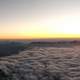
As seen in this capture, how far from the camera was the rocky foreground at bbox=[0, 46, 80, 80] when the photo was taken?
3639 mm

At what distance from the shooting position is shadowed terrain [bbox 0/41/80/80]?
3640mm

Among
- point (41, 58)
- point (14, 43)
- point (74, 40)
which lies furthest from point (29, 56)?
point (74, 40)

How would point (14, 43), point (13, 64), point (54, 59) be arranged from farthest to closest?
Result: point (14, 43) → point (54, 59) → point (13, 64)

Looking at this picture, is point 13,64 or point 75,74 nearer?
point 75,74

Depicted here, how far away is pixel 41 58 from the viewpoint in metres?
4.23

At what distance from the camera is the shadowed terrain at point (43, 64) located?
3.64 metres

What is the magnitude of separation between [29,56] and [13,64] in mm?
419

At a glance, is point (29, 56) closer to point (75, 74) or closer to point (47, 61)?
point (47, 61)

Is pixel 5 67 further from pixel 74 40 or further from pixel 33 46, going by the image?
pixel 74 40

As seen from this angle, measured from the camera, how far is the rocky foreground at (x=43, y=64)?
3639mm

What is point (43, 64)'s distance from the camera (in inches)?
159

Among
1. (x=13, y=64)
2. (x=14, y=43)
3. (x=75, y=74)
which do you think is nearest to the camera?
(x=75, y=74)

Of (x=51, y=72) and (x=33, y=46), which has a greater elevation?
(x=33, y=46)

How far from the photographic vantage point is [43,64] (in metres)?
4.04
